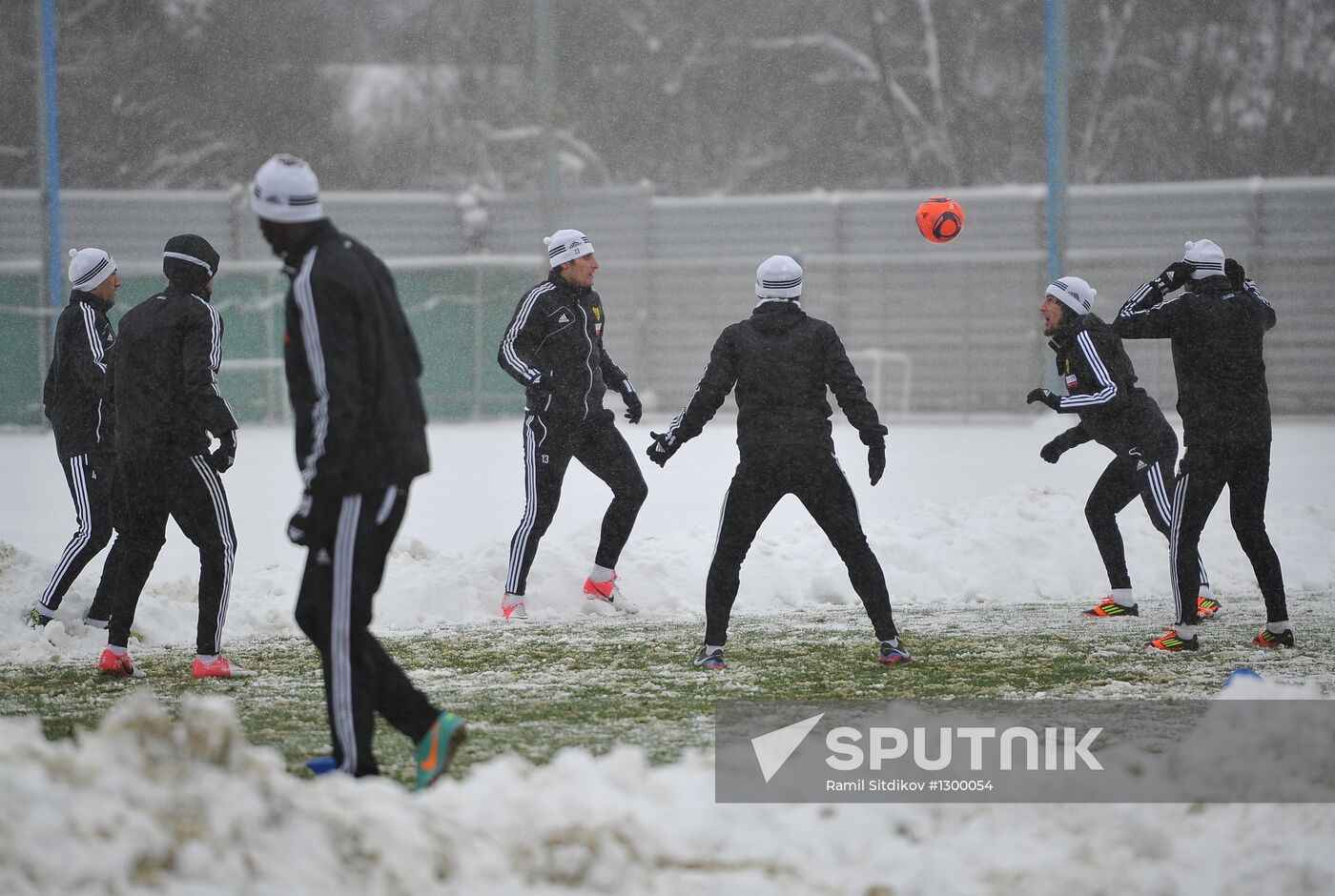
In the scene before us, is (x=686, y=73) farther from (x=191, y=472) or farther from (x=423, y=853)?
(x=423, y=853)

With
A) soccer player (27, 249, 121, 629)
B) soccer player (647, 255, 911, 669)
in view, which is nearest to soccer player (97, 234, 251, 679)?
soccer player (27, 249, 121, 629)

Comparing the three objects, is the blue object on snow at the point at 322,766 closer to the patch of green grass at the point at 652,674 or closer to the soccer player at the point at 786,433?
the patch of green grass at the point at 652,674

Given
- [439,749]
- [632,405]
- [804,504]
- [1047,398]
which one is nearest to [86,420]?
[632,405]

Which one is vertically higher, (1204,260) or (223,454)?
(1204,260)

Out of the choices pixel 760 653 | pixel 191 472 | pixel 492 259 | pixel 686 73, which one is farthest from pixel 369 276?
pixel 686 73

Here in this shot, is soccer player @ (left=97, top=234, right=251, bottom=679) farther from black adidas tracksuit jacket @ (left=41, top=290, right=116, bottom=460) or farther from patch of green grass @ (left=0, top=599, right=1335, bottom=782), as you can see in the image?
black adidas tracksuit jacket @ (left=41, top=290, right=116, bottom=460)

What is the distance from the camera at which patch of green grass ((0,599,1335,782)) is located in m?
5.52

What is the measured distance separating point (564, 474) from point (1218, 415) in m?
3.19

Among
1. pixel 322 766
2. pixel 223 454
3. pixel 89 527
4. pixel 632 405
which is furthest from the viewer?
pixel 632 405

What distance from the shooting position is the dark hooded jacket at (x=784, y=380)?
21.4ft

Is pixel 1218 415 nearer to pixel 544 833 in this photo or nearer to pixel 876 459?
pixel 876 459

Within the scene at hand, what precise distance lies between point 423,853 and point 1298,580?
23.5ft

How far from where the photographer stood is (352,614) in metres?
4.36

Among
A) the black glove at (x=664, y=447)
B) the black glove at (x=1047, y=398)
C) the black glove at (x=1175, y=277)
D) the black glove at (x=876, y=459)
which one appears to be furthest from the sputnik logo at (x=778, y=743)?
the black glove at (x=1175, y=277)
